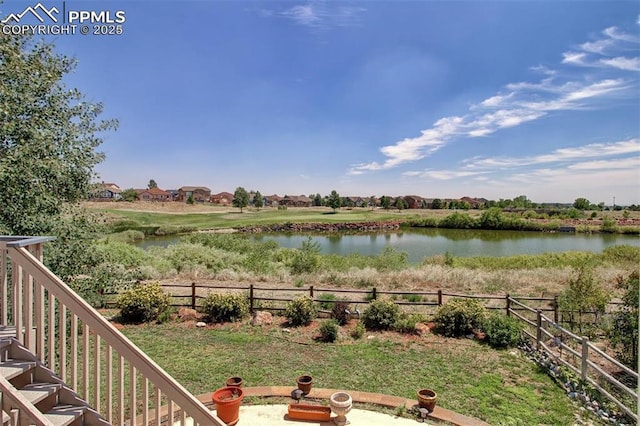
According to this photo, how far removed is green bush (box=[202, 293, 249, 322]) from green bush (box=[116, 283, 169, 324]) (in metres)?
1.20

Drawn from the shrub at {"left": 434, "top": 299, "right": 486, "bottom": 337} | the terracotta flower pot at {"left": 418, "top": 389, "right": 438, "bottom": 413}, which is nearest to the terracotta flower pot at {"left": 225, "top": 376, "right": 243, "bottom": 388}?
the terracotta flower pot at {"left": 418, "top": 389, "right": 438, "bottom": 413}

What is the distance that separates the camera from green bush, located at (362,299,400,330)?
27.2ft

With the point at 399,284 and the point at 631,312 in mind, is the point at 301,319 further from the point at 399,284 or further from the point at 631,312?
the point at 631,312

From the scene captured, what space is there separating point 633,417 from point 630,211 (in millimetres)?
73172

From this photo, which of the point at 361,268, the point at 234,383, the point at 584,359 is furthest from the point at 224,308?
the point at 361,268

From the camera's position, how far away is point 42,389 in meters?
2.85

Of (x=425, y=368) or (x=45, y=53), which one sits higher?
(x=45, y=53)

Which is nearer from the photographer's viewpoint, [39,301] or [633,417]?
[39,301]

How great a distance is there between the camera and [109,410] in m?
Result: 2.99

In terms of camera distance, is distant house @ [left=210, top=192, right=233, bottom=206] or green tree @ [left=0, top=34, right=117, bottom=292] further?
distant house @ [left=210, top=192, right=233, bottom=206]

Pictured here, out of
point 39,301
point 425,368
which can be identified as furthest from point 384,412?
point 39,301

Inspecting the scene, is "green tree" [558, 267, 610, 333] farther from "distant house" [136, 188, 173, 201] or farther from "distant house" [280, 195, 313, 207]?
"distant house" [280, 195, 313, 207]

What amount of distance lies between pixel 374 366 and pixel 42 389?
5.09 metres

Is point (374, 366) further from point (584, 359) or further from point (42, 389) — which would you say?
point (42, 389)
